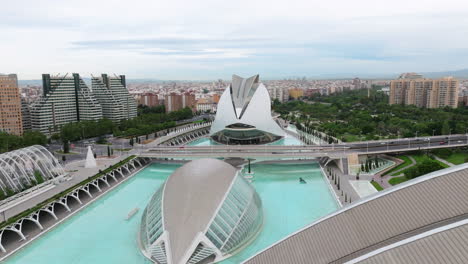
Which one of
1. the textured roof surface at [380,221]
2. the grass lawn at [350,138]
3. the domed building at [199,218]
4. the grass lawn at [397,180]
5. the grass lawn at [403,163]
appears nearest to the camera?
the textured roof surface at [380,221]

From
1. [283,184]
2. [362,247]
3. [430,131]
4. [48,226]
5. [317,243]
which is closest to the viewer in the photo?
[362,247]

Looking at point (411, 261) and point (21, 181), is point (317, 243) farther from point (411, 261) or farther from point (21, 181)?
point (21, 181)

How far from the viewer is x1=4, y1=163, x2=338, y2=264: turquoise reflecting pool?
16484mm

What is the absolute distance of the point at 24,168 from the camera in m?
23.0

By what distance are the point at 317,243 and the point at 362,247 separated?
4.01ft

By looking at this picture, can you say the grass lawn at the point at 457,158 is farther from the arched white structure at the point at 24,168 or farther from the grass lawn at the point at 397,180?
the arched white structure at the point at 24,168

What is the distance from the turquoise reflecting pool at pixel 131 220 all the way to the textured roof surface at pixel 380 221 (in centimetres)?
565

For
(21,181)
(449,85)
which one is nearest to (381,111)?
(449,85)

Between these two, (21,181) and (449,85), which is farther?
(449,85)

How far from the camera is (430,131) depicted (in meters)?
43.2

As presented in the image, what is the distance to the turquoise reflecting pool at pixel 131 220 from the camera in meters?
16.5

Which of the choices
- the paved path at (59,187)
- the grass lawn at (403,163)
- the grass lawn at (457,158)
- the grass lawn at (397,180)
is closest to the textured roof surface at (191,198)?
the paved path at (59,187)

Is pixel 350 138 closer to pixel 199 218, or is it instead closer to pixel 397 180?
pixel 397 180

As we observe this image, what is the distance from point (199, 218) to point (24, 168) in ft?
48.5
